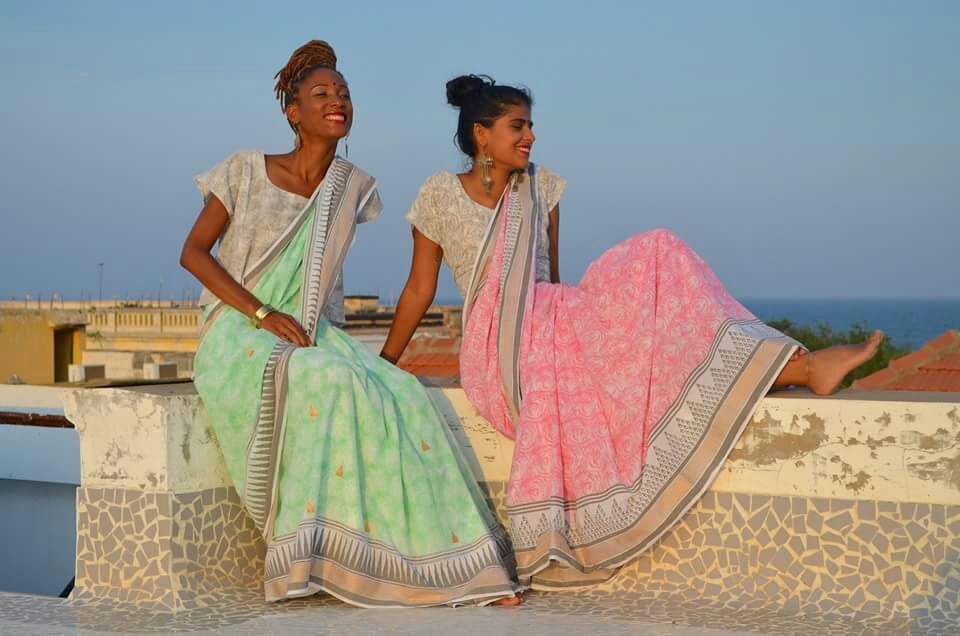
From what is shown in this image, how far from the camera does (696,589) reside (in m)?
4.11

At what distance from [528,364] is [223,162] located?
1.22 meters

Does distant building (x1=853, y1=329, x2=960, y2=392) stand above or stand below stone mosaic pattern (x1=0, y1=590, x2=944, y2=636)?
above

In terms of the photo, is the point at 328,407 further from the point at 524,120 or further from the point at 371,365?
the point at 524,120

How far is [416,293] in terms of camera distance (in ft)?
15.7

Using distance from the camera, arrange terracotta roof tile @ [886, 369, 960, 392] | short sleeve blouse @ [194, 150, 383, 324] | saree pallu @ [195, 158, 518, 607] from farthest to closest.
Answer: terracotta roof tile @ [886, 369, 960, 392]
short sleeve blouse @ [194, 150, 383, 324]
saree pallu @ [195, 158, 518, 607]

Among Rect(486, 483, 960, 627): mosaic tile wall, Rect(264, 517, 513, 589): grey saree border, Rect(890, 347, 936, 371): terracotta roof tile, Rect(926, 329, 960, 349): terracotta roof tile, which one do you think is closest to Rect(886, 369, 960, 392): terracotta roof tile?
Rect(890, 347, 936, 371): terracotta roof tile

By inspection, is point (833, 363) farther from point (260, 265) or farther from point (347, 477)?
point (260, 265)

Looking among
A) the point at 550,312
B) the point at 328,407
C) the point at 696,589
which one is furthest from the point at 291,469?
the point at 696,589

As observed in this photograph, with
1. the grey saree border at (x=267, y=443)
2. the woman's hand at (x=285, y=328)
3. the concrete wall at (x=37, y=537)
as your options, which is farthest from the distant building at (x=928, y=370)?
the concrete wall at (x=37, y=537)

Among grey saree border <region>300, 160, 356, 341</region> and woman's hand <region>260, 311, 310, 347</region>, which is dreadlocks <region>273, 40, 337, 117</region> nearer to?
grey saree border <region>300, 160, 356, 341</region>

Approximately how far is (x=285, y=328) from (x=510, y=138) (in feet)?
3.56

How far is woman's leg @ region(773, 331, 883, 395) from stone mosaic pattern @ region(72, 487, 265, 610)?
178 cm

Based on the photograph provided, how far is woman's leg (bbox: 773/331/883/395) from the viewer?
395cm

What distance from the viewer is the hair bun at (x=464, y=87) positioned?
4852 mm
